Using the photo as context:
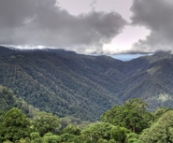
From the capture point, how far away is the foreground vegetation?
59.1 metres

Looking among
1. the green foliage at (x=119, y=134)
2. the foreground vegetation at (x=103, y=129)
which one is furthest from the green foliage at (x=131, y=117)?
the green foliage at (x=119, y=134)

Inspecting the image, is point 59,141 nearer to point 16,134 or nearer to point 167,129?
point 16,134

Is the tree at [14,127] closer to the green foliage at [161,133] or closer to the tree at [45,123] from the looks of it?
the tree at [45,123]

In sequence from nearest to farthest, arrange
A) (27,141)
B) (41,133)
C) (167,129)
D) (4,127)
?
(167,129), (27,141), (4,127), (41,133)

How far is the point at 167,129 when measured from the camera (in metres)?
58.6

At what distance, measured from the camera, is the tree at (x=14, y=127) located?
222 feet

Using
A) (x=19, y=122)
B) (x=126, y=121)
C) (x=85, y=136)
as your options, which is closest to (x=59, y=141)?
(x=85, y=136)

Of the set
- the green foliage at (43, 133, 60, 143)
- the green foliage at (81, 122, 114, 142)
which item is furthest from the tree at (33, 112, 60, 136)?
the green foliage at (81, 122, 114, 142)

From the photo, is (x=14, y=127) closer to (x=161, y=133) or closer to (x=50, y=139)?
(x=50, y=139)

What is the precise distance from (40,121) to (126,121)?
78.6ft

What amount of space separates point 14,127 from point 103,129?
2119 centimetres

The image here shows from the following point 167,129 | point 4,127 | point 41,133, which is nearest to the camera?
point 167,129

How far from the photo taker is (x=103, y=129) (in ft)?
231

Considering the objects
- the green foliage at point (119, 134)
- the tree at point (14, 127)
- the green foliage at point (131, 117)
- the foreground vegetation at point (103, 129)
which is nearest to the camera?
the foreground vegetation at point (103, 129)
